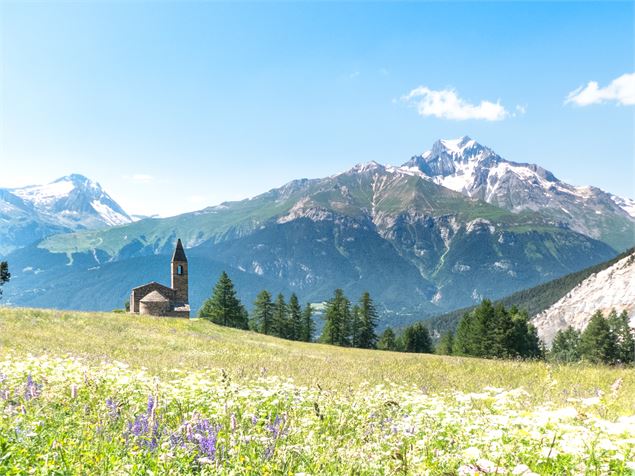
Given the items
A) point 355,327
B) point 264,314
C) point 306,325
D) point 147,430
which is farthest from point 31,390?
point 306,325

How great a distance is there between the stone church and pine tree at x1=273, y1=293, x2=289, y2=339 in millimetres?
25121

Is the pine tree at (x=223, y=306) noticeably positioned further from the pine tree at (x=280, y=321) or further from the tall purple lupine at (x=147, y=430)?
the tall purple lupine at (x=147, y=430)

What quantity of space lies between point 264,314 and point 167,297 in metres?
26.3

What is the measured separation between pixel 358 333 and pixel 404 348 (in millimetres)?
11570

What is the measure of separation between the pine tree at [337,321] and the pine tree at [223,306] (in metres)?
17.0

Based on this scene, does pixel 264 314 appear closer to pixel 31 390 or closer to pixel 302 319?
pixel 302 319

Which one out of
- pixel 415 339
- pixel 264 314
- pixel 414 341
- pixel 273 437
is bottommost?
pixel 414 341

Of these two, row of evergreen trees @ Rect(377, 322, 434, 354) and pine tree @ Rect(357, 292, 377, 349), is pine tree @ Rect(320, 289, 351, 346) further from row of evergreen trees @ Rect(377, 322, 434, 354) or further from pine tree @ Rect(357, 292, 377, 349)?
row of evergreen trees @ Rect(377, 322, 434, 354)

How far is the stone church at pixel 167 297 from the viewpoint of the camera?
62.6 m

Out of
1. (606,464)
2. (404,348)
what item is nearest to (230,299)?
(404,348)

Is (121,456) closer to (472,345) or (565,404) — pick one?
(565,404)

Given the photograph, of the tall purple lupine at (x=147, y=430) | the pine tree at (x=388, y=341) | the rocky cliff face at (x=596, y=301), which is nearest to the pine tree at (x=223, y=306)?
the pine tree at (x=388, y=341)

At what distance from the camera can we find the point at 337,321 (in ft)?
288

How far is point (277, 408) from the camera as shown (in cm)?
746
